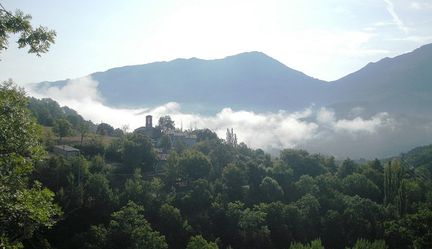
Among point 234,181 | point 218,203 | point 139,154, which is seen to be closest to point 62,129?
point 139,154

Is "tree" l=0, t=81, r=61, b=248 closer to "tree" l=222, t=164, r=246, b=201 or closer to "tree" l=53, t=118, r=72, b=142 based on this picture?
"tree" l=222, t=164, r=246, b=201

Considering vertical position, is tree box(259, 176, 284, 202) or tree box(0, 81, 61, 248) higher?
tree box(0, 81, 61, 248)

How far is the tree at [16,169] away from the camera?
971 centimetres

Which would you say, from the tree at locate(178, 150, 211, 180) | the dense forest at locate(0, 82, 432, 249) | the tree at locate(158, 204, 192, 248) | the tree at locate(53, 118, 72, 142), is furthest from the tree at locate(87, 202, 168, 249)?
the tree at locate(53, 118, 72, 142)

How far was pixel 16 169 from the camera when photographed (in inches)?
391

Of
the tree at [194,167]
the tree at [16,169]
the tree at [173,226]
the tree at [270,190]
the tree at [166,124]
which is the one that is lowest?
the tree at [173,226]

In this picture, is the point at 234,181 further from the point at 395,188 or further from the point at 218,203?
the point at 395,188

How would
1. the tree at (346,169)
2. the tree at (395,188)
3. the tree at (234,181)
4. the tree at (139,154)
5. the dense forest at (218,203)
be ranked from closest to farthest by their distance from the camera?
the dense forest at (218,203), the tree at (395,188), the tree at (234,181), the tree at (139,154), the tree at (346,169)

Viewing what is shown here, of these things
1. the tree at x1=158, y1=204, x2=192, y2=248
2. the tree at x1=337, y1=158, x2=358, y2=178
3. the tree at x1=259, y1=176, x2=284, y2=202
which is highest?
the tree at x1=337, y1=158, x2=358, y2=178

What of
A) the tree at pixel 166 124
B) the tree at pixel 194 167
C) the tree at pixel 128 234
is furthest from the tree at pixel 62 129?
the tree at pixel 128 234

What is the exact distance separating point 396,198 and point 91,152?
165ft

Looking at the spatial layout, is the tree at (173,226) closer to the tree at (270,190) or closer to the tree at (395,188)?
the tree at (270,190)

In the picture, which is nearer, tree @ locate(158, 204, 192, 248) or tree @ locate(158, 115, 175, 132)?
tree @ locate(158, 204, 192, 248)

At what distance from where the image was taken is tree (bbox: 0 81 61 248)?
9711 millimetres
